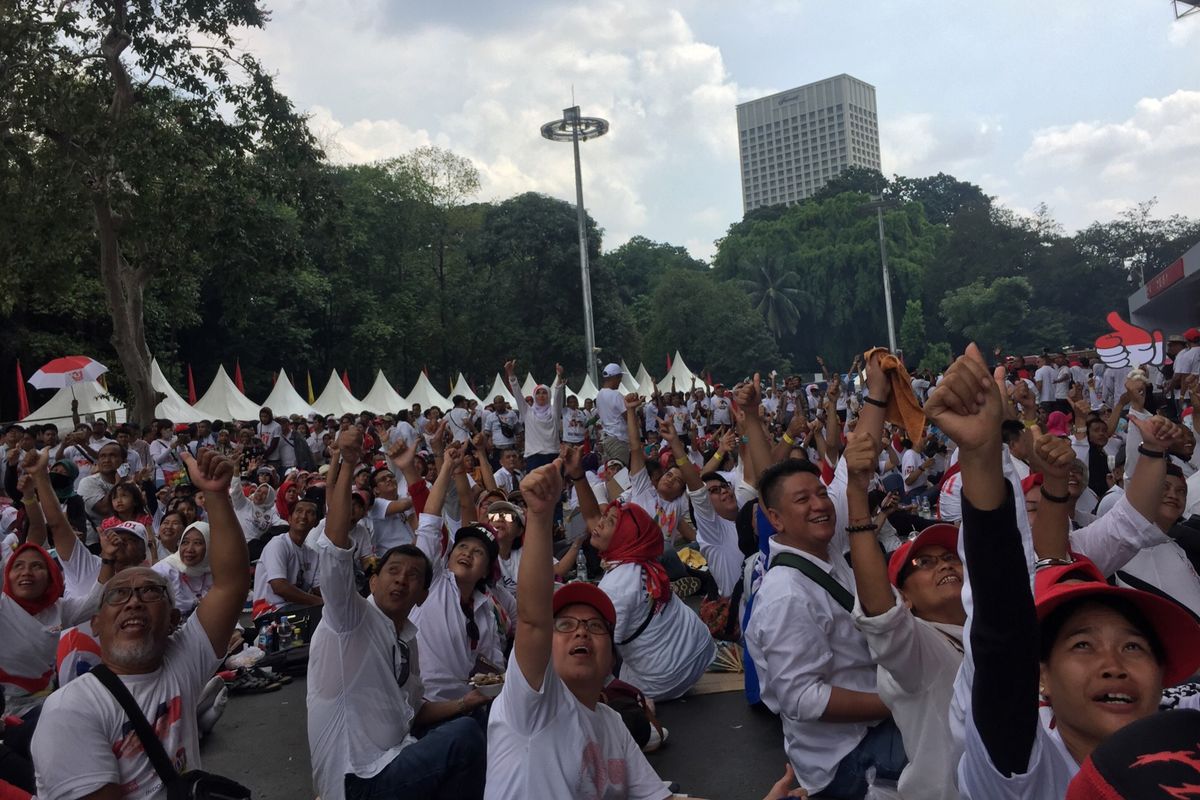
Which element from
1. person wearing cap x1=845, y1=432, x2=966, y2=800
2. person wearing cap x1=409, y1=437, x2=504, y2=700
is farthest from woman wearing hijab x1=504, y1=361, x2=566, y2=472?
person wearing cap x1=845, y1=432, x2=966, y2=800

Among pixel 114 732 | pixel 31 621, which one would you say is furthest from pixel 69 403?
pixel 114 732

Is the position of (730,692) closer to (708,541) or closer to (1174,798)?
(708,541)

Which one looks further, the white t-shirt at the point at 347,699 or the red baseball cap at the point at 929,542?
the white t-shirt at the point at 347,699

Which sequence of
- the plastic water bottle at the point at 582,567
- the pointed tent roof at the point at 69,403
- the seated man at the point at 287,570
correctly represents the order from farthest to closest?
the pointed tent roof at the point at 69,403
the plastic water bottle at the point at 582,567
the seated man at the point at 287,570

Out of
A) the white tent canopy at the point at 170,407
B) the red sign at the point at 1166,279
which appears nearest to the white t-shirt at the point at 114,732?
the white tent canopy at the point at 170,407

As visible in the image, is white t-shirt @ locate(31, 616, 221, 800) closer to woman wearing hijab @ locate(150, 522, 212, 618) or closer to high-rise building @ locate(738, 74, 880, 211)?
woman wearing hijab @ locate(150, 522, 212, 618)

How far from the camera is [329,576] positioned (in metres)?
3.52

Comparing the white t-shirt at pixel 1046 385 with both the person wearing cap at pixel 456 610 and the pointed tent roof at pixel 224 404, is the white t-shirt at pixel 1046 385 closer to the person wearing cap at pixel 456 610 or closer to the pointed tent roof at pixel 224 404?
the person wearing cap at pixel 456 610

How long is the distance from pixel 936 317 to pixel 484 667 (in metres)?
53.5

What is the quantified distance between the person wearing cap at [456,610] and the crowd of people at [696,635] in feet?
0.05

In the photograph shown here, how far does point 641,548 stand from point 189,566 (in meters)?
3.42

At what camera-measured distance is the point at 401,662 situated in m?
3.92

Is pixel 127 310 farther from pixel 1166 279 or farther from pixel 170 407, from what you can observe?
pixel 1166 279

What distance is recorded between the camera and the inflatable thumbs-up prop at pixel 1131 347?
41.8 ft
